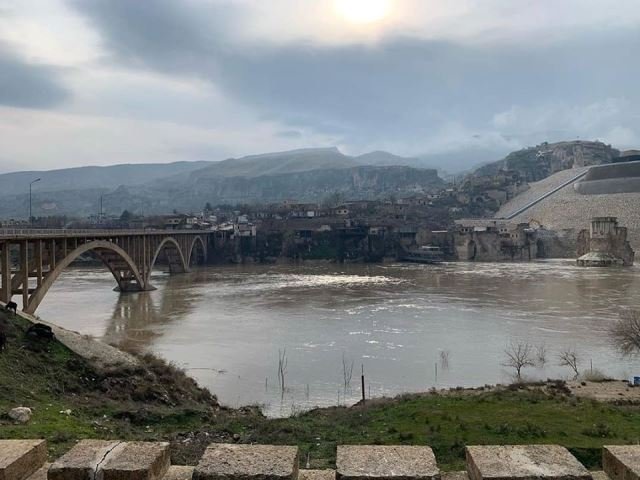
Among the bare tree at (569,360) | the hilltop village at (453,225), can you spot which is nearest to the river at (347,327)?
the bare tree at (569,360)

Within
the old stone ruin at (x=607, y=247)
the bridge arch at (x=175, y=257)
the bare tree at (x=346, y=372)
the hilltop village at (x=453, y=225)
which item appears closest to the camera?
the bare tree at (x=346, y=372)

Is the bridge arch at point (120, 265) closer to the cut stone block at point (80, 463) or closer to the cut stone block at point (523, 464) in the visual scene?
the cut stone block at point (80, 463)

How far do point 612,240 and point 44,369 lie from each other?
88698mm

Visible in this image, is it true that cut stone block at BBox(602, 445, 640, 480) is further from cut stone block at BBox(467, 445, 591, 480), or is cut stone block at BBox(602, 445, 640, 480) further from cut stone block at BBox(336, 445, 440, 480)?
cut stone block at BBox(336, 445, 440, 480)

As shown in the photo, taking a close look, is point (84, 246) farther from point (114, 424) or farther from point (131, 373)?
point (114, 424)

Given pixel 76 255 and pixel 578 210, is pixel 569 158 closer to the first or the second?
pixel 578 210

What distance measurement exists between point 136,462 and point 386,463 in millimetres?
1543

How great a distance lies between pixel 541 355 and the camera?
23969mm

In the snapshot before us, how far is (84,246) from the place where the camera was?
Result: 34969 mm

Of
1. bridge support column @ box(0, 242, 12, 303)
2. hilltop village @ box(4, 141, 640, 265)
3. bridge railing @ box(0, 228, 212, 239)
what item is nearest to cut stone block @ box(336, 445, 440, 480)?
bridge support column @ box(0, 242, 12, 303)

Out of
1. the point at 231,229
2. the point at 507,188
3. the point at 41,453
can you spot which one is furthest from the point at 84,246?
the point at 507,188

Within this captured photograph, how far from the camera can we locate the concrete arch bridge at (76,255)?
85.5 ft

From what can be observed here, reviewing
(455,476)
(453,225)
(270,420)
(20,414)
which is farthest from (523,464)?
(453,225)

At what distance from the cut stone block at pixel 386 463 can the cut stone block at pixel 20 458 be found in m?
1.97
